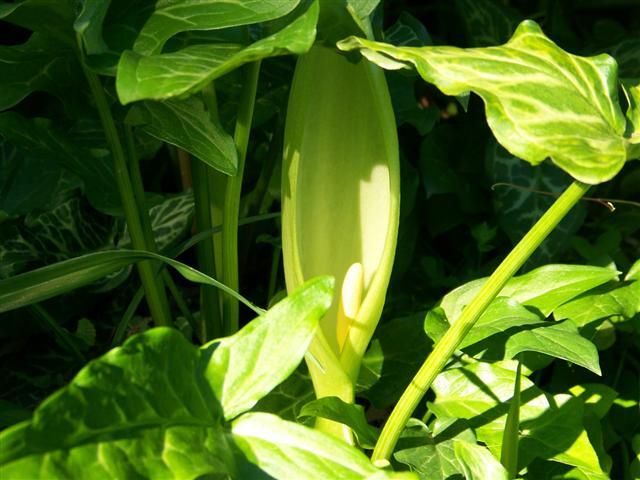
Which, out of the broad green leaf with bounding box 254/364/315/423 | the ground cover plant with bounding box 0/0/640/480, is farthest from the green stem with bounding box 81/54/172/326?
the broad green leaf with bounding box 254/364/315/423

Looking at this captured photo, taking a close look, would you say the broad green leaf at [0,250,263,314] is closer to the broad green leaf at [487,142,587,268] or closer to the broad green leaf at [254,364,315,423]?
the broad green leaf at [254,364,315,423]

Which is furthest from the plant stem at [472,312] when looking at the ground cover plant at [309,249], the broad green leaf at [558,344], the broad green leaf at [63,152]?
the broad green leaf at [63,152]

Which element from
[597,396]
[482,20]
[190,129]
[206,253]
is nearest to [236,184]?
[190,129]

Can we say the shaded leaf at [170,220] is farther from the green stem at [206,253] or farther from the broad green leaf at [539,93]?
the broad green leaf at [539,93]

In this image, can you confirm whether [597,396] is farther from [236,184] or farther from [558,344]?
[236,184]

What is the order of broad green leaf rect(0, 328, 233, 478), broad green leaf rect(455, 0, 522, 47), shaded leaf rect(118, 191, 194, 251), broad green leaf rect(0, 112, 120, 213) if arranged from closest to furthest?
broad green leaf rect(0, 328, 233, 478) < broad green leaf rect(0, 112, 120, 213) < shaded leaf rect(118, 191, 194, 251) < broad green leaf rect(455, 0, 522, 47)

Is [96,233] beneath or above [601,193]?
above

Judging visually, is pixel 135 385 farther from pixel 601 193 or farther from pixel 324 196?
pixel 601 193

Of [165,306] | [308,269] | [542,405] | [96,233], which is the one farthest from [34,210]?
[542,405]
